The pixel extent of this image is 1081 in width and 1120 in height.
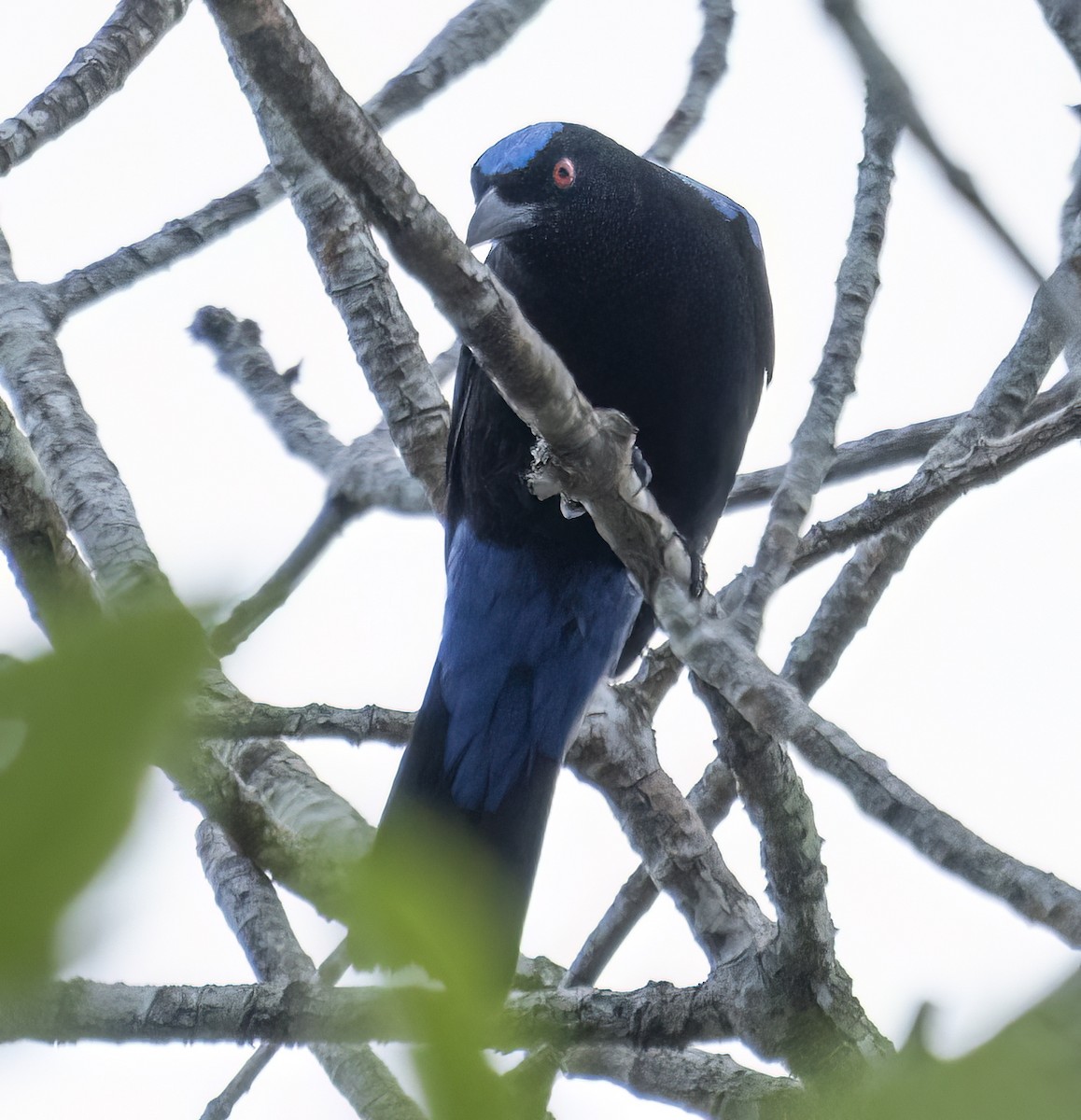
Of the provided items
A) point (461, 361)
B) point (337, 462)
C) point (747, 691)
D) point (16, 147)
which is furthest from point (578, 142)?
point (747, 691)

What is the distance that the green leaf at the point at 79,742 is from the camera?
400mm

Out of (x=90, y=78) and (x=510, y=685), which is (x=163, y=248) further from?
(x=510, y=685)

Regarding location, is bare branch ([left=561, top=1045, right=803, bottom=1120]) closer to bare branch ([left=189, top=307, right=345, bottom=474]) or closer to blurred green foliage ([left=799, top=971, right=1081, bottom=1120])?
blurred green foliage ([left=799, top=971, right=1081, bottom=1120])

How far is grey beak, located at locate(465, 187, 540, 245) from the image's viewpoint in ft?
11.3

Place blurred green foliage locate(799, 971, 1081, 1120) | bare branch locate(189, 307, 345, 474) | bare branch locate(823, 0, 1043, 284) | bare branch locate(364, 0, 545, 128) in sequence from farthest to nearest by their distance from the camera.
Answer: bare branch locate(189, 307, 345, 474) < bare branch locate(364, 0, 545, 128) < bare branch locate(823, 0, 1043, 284) < blurred green foliage locate(799, 971, 1081, 1120)

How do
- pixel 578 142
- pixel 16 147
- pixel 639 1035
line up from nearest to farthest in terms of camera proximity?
1. pixel 639 1035
2. pixel 16 147
3. pixel 578 142

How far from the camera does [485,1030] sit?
51 cm

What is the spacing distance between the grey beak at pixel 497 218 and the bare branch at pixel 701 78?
726 mm

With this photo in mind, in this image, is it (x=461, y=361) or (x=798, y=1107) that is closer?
(x=798, y=1107)

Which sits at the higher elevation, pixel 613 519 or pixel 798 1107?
pixel 613 519

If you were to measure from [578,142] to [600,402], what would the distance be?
775 millimetres

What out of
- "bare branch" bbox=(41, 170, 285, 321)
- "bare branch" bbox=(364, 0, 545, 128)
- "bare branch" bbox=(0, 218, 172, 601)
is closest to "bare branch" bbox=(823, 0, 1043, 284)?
"bare branch" bbox=(0, 218, 172, 601)

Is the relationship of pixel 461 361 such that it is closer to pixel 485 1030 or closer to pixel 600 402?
pixel 600 402

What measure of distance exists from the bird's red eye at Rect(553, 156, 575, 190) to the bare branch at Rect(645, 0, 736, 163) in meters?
0.55
